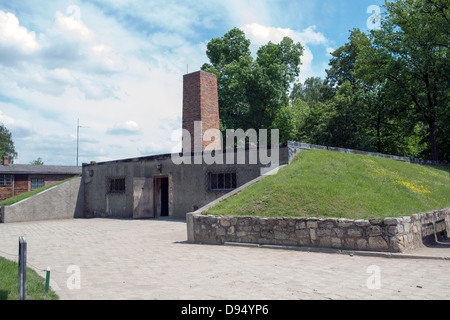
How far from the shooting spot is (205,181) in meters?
→ 15.3

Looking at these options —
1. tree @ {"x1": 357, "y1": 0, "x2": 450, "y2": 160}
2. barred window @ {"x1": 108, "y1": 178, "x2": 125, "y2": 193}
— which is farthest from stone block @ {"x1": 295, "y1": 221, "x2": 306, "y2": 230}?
tree @ {"x1": 357, "y1": 0, "x2": 450, "y2": 160}

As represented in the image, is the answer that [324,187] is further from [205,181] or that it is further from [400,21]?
[400,21]

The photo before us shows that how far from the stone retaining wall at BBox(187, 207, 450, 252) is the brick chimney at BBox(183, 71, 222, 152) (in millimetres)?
7666

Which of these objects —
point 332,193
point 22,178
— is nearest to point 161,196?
point 332,193

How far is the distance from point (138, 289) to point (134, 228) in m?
9.15

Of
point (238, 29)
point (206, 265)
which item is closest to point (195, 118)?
point (206, 265)

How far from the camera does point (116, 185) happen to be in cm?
2012

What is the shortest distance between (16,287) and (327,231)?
6321 mm

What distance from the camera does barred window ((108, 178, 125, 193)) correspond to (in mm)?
19703

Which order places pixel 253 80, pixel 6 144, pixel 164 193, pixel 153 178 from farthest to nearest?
1. pixel 6 144
2. pixel 253 80
3. pixel 164 193
4. pixel 153 178

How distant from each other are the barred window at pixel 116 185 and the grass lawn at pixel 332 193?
10330 mm

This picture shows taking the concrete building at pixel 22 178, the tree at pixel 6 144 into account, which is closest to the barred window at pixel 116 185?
the concrete building at pixel 22 178

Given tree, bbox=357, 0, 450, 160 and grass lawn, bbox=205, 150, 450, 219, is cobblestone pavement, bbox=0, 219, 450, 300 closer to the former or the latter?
grass lawn, bbox=205, 150, 450, 219

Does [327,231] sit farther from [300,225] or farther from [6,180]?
[6,180]
